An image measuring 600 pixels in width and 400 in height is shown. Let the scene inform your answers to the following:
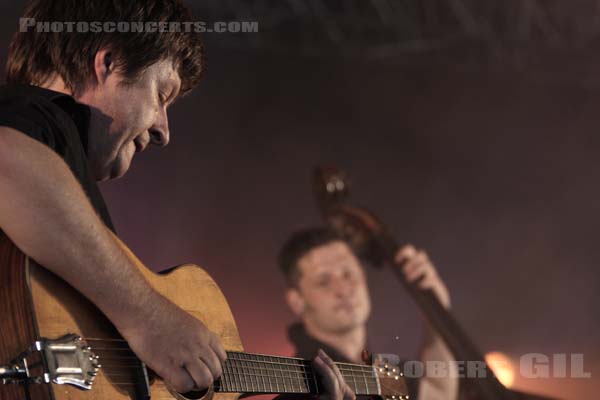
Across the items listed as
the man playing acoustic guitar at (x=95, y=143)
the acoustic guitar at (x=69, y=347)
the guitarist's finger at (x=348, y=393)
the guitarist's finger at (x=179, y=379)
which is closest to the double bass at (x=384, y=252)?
the guitarist's finger at (x=348, y=393)

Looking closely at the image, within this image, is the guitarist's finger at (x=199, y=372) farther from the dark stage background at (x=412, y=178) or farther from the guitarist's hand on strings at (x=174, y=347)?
the dark stage background at (x=412, y=178)

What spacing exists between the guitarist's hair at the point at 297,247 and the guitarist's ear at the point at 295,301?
0.04 m

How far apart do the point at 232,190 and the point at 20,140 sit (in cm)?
→ 313

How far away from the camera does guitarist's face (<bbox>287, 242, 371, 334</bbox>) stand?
4258mm

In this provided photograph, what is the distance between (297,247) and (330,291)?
33 cm

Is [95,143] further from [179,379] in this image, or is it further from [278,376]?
[278,376]

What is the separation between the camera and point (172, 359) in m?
1.43

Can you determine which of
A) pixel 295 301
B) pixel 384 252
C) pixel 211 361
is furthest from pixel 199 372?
pixel 295 301

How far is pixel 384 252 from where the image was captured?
4.17 meters

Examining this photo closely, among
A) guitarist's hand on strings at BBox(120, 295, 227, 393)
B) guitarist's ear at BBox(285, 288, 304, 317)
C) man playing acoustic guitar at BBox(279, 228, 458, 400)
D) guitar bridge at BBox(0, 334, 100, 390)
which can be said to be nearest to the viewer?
guitar bridge at BBox(0, 334, 100, 390)

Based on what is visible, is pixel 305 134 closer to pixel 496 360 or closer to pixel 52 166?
pixel 496 360

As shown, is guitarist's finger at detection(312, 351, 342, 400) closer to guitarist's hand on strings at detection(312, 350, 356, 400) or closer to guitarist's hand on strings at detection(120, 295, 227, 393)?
guitarist's hand on strings at detection(312, 350, 356, 400)

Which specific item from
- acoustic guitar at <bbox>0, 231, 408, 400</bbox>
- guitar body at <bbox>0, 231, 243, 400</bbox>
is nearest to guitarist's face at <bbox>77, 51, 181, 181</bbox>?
acoustic guitar at <bbox>0, 231, 408, 400</bbox>

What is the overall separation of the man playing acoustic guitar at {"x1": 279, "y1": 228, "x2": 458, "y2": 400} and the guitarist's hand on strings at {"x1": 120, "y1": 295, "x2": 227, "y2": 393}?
263 cm
